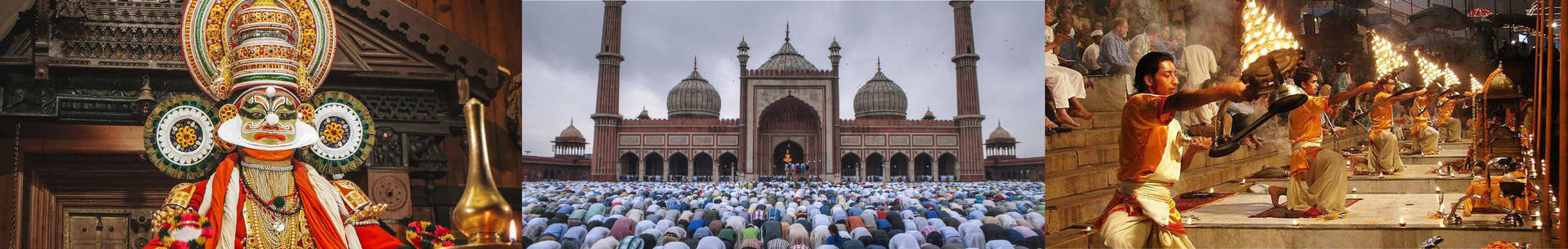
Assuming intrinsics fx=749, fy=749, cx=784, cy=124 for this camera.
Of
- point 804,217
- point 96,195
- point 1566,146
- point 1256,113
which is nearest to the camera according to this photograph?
point 1566,146

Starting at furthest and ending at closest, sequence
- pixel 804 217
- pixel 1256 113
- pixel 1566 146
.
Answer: pixel 804 217 < pixel 1256 113 < pixel 1566 146

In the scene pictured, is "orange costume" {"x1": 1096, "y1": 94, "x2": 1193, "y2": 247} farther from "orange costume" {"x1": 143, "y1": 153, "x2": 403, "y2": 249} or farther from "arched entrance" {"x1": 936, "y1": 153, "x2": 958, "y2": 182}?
"arched entrance" {"x1": 936, "y1": 153, "x2": 958, "y2": 182}

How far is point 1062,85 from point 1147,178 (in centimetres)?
90

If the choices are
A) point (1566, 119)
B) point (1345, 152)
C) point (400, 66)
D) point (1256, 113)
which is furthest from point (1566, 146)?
point (400, 66)

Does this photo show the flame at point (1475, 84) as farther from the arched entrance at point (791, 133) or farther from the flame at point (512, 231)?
the arched entrance at point (791, 133)

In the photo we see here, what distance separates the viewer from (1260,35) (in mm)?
3318

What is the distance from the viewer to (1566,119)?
292 centimetres

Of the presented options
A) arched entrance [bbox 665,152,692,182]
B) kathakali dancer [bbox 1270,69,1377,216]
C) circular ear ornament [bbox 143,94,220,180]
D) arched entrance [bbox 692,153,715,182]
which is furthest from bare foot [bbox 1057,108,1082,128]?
arched entrance [bbox 665,152,692,182]

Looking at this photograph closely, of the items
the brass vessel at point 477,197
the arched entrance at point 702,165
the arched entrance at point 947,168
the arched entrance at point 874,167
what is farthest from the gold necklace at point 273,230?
the arched entrance at point 702,165

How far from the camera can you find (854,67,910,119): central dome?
5.06 meters

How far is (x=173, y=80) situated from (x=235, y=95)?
0.29m

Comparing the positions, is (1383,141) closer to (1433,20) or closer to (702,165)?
(1433,20)

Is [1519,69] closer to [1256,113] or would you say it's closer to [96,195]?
[1256,113]

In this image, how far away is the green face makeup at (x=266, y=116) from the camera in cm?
301
